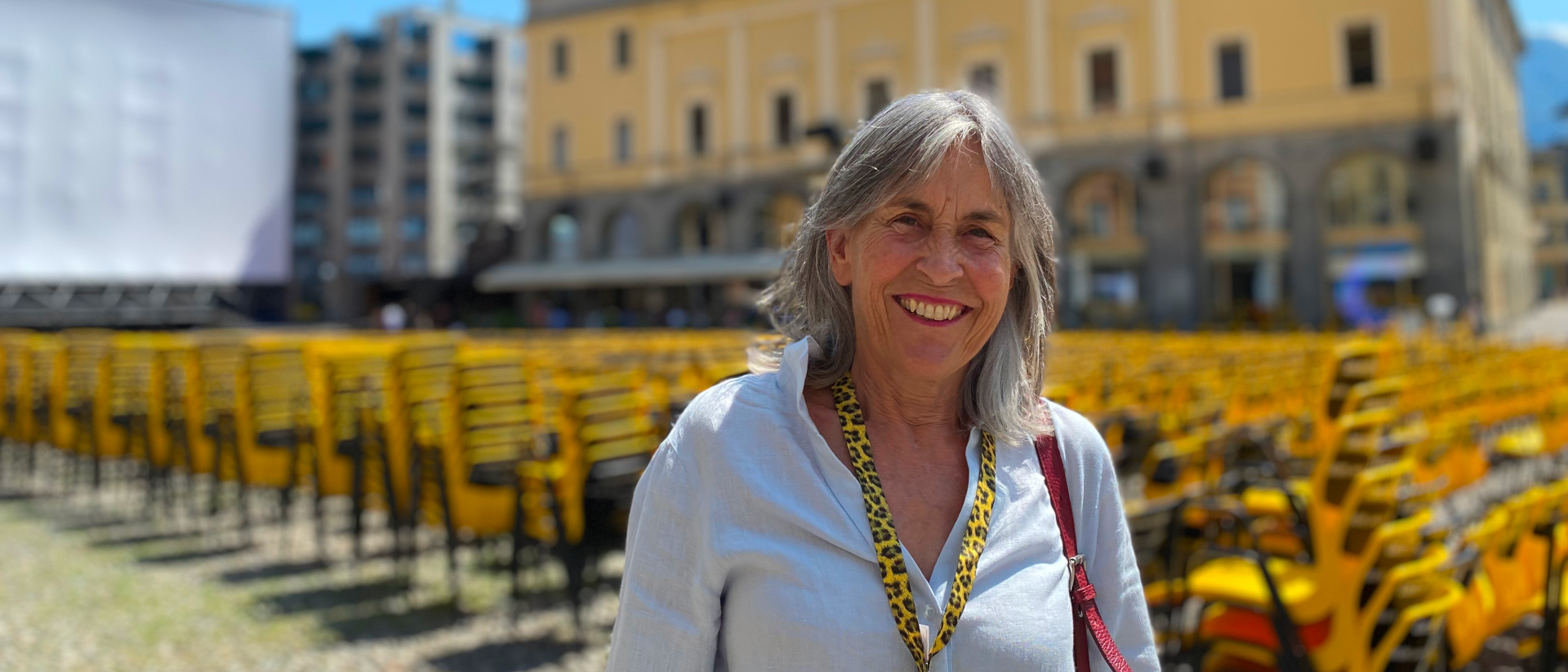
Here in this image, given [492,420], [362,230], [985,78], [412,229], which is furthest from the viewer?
[362,230]

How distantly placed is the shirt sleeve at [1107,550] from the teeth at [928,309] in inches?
10.6

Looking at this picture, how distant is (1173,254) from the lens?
26953 millimetres

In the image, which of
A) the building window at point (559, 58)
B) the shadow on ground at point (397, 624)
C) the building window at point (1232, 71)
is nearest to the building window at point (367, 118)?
the building window at point (559, 58)

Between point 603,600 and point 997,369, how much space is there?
13.6 feet

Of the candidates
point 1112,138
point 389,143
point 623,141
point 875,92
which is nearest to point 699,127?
point 623,141

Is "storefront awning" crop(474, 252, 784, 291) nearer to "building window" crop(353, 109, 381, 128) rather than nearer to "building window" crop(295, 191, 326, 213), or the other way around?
"building window" crop(353, 109, 381, 128)

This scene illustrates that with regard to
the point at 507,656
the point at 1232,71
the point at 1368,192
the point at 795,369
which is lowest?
the point at 507,656

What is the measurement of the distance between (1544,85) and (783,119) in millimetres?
26058

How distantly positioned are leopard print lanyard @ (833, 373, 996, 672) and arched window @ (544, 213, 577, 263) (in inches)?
A: 1532

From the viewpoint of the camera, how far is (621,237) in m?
38.5

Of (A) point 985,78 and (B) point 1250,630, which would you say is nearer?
(B) point 1250,630

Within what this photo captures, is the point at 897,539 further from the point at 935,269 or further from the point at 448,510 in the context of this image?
the point at 448,510

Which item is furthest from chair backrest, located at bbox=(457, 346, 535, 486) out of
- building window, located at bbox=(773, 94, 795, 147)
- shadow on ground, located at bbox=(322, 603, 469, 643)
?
building window, located at bbox=(773, 94, 795, 147)

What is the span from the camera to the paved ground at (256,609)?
4.21 m
